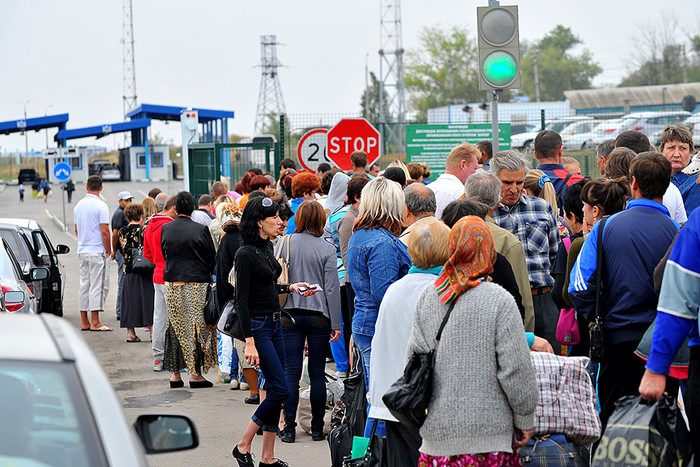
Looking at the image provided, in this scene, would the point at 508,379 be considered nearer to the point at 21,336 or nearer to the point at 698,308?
the point at 698,308

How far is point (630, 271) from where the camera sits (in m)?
5.25

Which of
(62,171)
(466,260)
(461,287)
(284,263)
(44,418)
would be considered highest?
(62,171)

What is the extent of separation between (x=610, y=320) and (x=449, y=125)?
11426mm

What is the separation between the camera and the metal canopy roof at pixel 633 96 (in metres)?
75.9

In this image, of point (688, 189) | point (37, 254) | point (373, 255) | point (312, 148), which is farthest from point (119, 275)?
point (688, 189)

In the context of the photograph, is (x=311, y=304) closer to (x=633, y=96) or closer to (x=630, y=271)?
(x=630, y=271)

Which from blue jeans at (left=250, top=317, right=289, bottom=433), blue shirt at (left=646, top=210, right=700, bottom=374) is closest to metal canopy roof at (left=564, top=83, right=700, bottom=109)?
blue jeans at (left=250, top=317, right=289, bottom=433)

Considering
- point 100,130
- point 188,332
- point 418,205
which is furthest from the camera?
point 100,130

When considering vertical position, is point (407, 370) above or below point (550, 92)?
below

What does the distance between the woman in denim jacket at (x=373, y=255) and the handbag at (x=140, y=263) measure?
6548 mm

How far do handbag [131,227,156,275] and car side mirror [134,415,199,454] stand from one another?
9.07 m

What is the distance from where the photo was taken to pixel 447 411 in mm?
4168

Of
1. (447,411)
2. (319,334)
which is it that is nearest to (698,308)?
(447,411)

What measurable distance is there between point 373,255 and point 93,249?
940 centimetres
